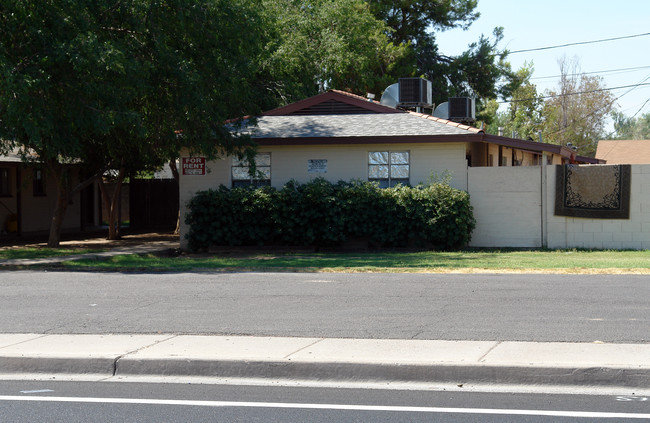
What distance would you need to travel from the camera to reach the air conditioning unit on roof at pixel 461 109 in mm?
26047

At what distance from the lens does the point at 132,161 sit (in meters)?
24.5

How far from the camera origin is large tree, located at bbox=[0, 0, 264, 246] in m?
16.0

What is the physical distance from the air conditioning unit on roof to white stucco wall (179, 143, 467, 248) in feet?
18.2

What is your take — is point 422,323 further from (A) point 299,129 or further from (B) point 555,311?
(A) point 299,129

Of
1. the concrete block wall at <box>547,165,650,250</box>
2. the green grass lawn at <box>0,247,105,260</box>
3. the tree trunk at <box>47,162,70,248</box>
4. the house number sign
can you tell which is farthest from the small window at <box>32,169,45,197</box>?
the concrete block wall at <box>547,165,650,250</box>

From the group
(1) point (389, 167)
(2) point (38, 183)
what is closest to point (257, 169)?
(1) point (389, 167)

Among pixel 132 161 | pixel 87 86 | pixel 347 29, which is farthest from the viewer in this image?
pixel 347 29

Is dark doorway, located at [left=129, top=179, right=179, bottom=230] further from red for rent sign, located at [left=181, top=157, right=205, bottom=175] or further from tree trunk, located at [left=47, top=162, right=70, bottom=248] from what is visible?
red for rent sign, located at [left=181, top=157, right=205, bottom=175]

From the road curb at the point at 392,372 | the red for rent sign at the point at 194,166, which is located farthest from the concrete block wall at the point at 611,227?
the road curb at the point at 392,372

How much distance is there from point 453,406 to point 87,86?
41.9 ft

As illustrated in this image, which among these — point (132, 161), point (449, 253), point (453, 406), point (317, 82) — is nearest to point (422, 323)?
point (453, 406)

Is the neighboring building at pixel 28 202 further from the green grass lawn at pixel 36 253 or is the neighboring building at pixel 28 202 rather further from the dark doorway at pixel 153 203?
the green grass lawn at pixel 36 253

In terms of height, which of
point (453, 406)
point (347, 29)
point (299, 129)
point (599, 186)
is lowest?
point (453, 406)

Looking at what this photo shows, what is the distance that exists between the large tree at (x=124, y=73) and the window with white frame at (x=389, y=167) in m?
3.68
